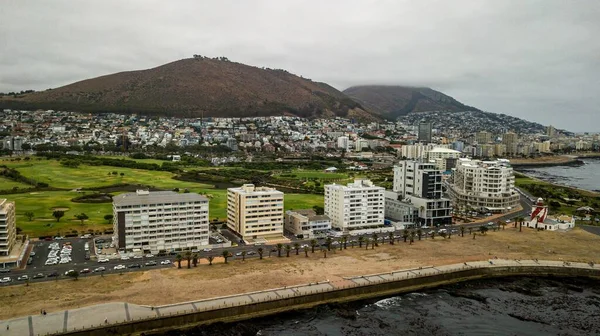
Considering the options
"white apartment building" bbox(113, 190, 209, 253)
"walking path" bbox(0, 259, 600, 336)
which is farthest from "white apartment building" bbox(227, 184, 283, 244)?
"walking path" bbox(0, 259, 600, 336)

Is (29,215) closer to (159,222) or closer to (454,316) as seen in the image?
(159,222)

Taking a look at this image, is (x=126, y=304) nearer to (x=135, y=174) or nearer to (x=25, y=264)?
(x=25, y=264)

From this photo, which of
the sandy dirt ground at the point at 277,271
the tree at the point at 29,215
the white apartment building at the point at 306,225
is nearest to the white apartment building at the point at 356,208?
the white apartment building at the point at 306,225

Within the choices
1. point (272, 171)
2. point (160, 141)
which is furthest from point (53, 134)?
point (272, 171)

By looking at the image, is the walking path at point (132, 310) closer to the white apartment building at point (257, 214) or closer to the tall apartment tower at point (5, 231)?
the tall apartment tower at point (5, 231)

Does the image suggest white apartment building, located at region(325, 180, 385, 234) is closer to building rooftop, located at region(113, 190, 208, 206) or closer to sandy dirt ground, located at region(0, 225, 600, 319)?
sandy dirt ground, located at region(0, 225, 600, 319)

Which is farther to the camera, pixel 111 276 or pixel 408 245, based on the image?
pixel 408 245
